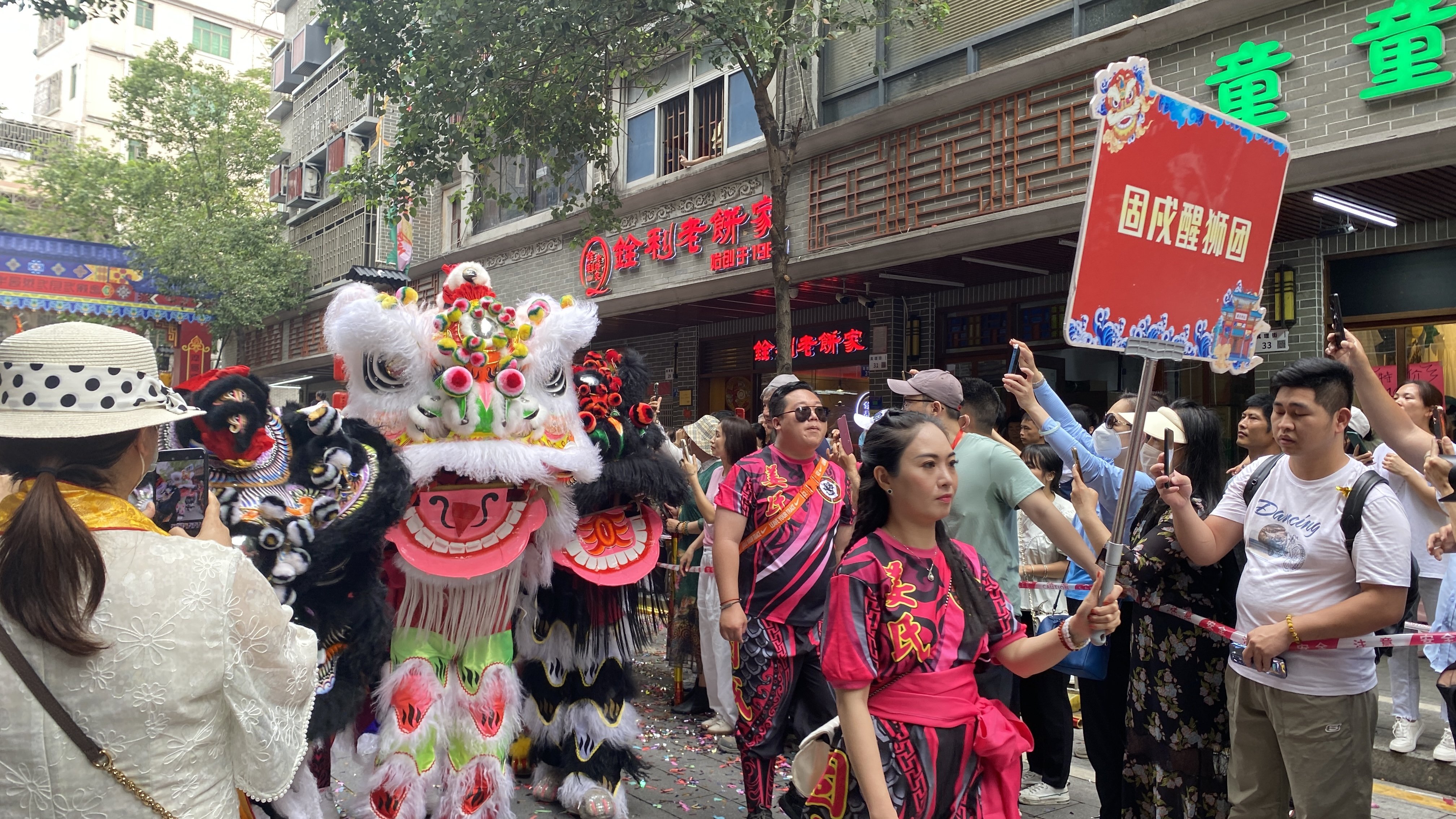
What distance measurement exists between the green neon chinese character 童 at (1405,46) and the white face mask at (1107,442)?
3660mm

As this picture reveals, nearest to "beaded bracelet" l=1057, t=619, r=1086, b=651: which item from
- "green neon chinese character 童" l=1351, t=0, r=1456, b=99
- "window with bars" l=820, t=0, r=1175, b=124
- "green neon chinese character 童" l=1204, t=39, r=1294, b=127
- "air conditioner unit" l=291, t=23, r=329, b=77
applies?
"green neon chinese character 童" l=1351, t=0, r=1456, b=99

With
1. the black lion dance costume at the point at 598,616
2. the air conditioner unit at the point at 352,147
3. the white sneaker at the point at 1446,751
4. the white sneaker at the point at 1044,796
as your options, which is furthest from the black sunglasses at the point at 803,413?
the air conditioner unit at the point at 352,147

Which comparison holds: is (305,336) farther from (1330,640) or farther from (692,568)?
(1330,640)

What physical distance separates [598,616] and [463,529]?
31.0 inches

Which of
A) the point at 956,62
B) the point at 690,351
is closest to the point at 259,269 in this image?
the point at 690,351

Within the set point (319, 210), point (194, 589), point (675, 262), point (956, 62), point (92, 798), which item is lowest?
point (92, 798)

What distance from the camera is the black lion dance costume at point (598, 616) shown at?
4.23 m

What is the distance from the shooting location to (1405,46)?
628 cm

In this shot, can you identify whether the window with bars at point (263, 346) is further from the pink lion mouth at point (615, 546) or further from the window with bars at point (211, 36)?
the window with bars at point (211, 36)

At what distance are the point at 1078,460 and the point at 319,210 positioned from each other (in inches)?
948

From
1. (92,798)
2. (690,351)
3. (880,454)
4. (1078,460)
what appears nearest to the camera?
(92,798)

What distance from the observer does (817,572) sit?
12.8 ft

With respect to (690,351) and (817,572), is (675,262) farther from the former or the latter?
(817,572)

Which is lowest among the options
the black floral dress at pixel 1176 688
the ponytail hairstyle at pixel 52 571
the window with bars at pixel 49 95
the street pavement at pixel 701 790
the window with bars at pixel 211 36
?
the street pavement at pixel 701 790
